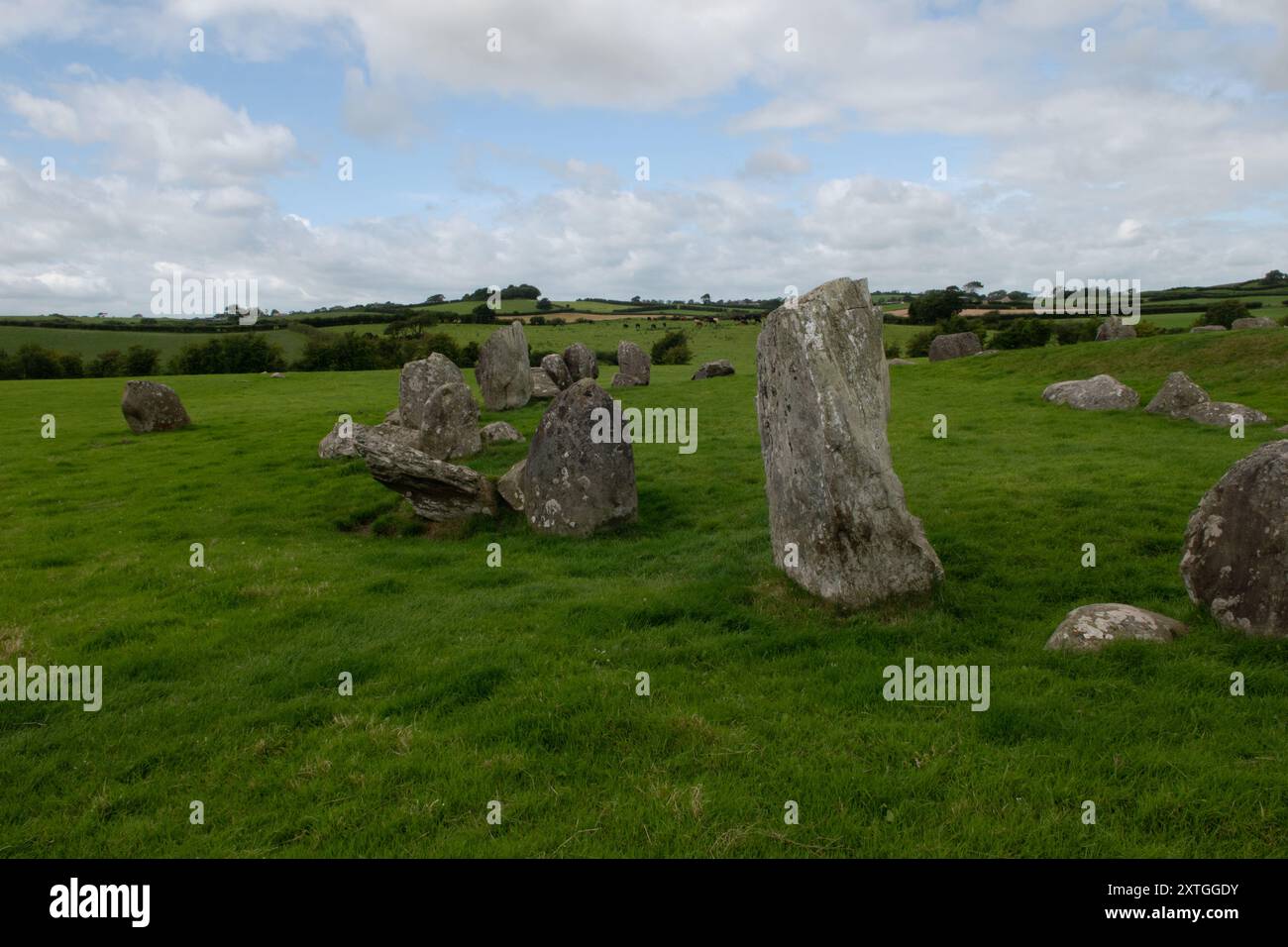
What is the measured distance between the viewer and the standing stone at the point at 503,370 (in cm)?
3041

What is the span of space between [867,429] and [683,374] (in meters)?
41.3

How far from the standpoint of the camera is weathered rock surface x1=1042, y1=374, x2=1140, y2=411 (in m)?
24.9

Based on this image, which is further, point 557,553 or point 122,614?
point 557,553

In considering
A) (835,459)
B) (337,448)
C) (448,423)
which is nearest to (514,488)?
(448,423)

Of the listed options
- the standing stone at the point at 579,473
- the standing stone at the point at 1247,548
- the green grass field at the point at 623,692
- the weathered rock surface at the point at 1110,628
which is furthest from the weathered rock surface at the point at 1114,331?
the weathered rock surface at the point at 1110,628

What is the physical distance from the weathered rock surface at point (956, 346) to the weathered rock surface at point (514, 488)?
35.5 metres

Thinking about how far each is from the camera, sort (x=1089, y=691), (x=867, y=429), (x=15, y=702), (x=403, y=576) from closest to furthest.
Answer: (x=1089, y=691) → (x=15, y=702) → (x=867, y=429) → (x=403, y=576)

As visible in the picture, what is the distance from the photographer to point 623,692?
7.63m

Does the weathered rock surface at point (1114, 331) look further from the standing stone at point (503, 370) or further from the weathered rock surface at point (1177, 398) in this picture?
the standing stone at point (503, 370)

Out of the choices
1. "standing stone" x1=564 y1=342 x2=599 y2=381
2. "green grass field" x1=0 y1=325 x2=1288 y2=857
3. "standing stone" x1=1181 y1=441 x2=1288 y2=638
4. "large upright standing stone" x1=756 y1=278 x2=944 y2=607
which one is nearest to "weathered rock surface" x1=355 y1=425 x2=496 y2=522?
"green grass field" x1=0 y1=325 x2=1288 y2=857

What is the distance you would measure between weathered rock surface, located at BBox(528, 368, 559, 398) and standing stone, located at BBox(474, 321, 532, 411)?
942 mm

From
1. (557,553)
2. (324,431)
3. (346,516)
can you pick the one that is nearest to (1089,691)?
(557,553)

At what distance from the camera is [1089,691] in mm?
7242
